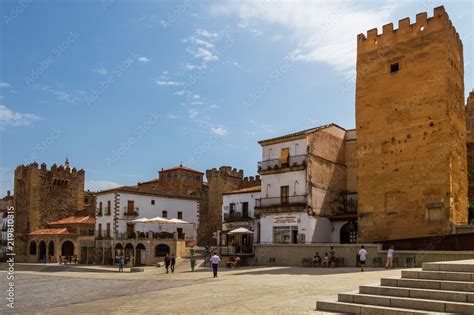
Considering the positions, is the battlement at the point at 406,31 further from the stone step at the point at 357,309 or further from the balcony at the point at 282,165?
the stone step at the point at 357,309

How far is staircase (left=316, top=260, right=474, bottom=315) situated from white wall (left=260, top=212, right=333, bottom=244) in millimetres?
21244

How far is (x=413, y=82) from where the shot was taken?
27016 mm

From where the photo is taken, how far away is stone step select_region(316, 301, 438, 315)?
9.66 metres

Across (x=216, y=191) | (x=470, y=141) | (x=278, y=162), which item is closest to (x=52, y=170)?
(x=216, y=191)

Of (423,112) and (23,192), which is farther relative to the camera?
(23,192)

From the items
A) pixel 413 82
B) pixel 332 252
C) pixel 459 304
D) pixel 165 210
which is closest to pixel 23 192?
pixel 165 210

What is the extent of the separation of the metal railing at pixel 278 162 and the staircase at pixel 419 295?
73.9 feet

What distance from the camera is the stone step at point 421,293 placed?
9.61m

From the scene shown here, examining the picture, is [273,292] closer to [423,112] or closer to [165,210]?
[423,112]

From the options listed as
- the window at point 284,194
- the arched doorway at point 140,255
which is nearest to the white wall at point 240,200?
the window at point 284,194

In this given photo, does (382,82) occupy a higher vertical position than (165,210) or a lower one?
higher

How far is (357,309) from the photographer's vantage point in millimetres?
10359

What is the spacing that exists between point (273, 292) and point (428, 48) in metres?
18.1

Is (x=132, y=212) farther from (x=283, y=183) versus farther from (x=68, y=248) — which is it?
(x=283, y=183)
